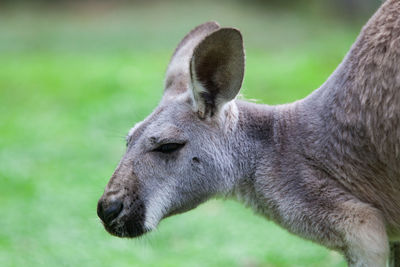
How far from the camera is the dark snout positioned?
137 inches

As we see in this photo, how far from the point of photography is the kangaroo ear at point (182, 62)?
157 inches

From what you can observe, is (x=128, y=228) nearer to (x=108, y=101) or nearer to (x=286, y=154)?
(x=286, y=154)

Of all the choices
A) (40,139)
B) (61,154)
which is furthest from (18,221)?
(40,139)

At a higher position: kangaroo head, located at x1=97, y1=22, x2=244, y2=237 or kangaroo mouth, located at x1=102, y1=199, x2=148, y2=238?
kangaroo head, located at x1=97, y1=22, x2=244, y2=237

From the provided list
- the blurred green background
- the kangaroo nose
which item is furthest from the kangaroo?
the blurred green background

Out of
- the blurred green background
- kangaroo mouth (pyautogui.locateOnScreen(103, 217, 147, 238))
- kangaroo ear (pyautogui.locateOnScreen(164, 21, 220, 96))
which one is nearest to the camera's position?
kangaroo mouth (pyautogui.locateOnScreen(103, 217, 147, 238))

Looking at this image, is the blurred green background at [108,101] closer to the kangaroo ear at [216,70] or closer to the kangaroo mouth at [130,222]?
the kangaroo mouth at [130,222]

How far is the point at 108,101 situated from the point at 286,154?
5809 millimetres

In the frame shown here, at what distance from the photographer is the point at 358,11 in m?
14.9

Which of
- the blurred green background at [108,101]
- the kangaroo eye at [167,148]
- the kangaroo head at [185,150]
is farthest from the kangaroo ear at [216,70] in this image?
the blurred green background at [108,101]

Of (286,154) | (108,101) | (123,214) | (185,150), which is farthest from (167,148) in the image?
(108,101)

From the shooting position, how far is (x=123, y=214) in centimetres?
348

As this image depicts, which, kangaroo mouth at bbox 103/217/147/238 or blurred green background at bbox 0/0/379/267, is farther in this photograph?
blurred green background at bbox 0/0/379/267

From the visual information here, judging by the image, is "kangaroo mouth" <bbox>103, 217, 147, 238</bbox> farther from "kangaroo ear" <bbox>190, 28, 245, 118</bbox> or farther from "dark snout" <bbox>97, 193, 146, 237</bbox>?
"kangaroo ear" <bbox>190, 28, 245, 118</bbox>
